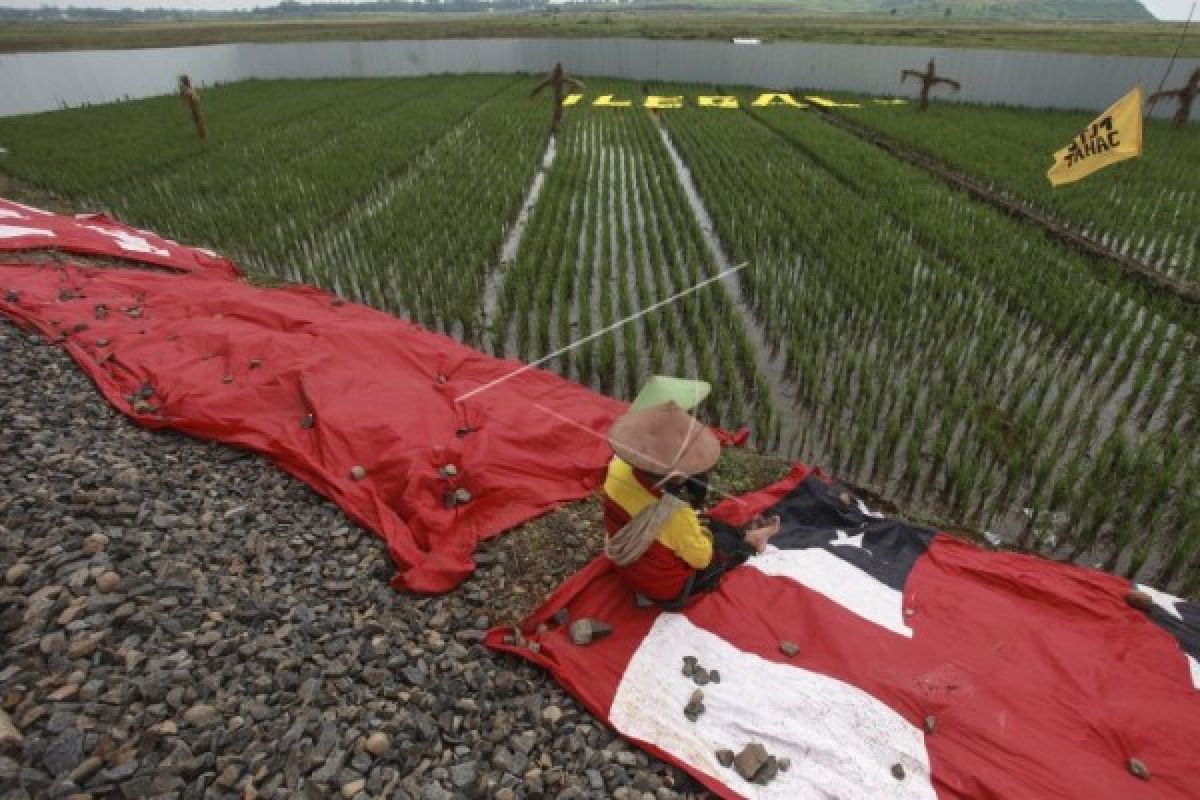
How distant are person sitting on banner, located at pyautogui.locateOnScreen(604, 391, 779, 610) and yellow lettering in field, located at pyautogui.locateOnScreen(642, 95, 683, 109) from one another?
1808cm

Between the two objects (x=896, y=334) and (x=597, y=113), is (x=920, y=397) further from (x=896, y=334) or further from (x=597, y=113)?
(x=597, y=113)

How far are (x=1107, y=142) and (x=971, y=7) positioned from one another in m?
117

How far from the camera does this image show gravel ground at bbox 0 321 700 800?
226cm

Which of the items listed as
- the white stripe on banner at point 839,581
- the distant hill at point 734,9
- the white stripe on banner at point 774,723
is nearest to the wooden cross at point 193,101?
the white stripe on banner at point 839,581

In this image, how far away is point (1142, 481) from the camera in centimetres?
395

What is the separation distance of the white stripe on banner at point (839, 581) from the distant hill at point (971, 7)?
328 ft

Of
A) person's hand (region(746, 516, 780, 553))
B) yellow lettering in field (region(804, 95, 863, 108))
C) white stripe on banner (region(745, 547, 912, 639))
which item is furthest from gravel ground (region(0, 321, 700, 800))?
yellow lettering in field (region(804, 95, 863, 108))

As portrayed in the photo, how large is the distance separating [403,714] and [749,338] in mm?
4551

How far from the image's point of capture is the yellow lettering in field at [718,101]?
61.8 feet

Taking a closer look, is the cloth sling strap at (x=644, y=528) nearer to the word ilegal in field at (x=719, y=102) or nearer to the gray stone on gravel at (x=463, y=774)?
the gray stone on gravel at (x=463, y=774)

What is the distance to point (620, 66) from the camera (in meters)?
26.3

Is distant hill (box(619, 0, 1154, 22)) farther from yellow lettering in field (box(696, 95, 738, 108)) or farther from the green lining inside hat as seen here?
the green lining inside hat

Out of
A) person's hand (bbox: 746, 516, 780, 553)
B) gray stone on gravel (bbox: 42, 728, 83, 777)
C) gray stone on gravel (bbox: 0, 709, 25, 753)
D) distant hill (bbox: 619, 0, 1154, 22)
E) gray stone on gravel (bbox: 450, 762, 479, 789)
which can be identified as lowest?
gray stone on gravel (bbox: 450, 762, 479, 789)

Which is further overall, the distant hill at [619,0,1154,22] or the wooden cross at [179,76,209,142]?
the distant hill at [619,0,1154,22]
